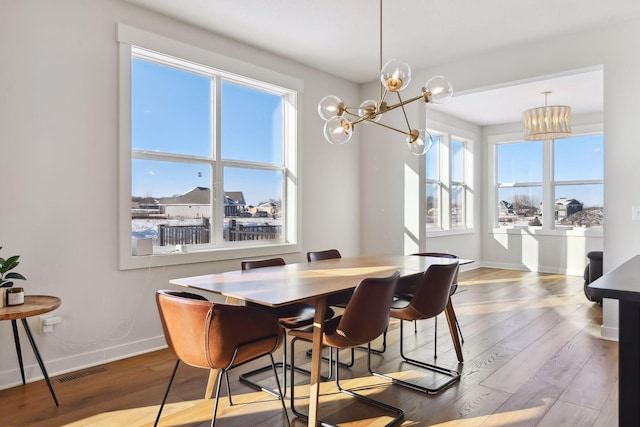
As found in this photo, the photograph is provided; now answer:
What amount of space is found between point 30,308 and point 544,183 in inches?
300

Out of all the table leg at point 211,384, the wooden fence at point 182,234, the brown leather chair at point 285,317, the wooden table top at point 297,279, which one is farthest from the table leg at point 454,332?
the wooden fence at point 182,234

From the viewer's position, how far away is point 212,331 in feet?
6.29

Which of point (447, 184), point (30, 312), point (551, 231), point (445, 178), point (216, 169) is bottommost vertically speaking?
point (30, 312)

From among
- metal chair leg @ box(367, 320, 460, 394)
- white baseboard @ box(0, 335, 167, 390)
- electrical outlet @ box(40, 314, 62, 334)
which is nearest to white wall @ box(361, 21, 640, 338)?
metal chair leg @ box(367, 320, 460, 394)

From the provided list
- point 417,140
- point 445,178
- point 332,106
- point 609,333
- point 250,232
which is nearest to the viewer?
point 332,106

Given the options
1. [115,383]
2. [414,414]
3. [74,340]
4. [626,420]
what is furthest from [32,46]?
[626,420]

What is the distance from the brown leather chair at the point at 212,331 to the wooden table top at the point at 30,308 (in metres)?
0.92

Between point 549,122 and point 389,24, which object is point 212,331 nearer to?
point 389,24

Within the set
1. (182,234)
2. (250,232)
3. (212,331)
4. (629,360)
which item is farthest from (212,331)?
(250,232)

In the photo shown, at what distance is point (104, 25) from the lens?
3232 millimetres

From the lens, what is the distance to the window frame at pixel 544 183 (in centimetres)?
709

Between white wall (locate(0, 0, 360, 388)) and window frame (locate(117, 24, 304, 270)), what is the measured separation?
69 mm

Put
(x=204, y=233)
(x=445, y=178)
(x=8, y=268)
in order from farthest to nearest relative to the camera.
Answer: (x=445, y=178), (x=204, y=233), (x=8, y=268)

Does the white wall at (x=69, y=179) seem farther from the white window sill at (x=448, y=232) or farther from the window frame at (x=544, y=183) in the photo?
the window frame at (x=544, y=183)
